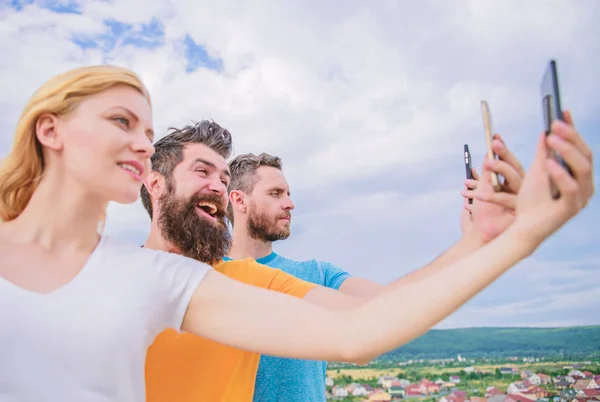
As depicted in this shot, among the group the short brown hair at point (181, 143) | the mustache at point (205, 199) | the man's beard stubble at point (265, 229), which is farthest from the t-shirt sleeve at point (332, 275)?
the short brown hair at point (181, 143)

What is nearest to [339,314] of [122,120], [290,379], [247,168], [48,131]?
[122,120]

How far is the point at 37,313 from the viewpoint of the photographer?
1.38 m

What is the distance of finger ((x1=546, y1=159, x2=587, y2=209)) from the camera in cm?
117

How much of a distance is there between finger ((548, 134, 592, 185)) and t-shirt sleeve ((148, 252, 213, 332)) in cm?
91

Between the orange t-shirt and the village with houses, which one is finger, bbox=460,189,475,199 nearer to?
the orange t-shirt

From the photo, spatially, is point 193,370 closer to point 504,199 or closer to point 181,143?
point 504,199

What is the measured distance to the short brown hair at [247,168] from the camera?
172 inches

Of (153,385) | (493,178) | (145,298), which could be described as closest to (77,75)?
(145,298)

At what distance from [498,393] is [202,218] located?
34.8 metres

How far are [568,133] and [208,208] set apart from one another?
6.29ft

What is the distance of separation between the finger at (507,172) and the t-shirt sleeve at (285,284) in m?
0.84

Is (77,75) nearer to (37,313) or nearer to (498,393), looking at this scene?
(37,313)

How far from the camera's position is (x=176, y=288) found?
153cm

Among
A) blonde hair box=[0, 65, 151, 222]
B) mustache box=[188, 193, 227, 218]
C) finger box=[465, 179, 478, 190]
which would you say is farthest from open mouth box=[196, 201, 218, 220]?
finger box=[465, 179, 478, 190]
